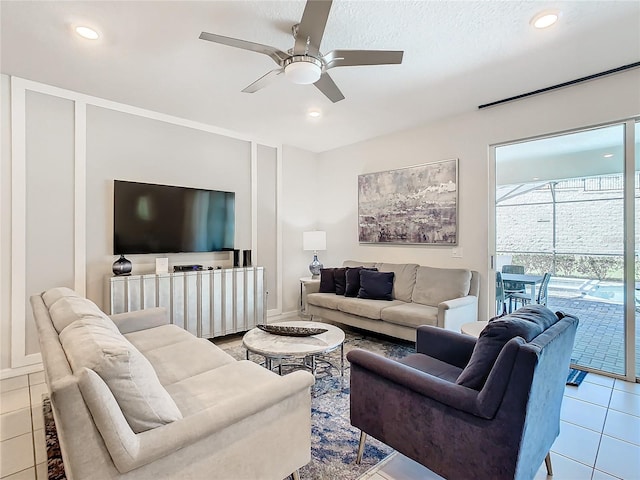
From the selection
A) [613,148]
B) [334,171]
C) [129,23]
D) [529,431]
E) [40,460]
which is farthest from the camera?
[334,171]

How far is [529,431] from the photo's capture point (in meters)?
1.29

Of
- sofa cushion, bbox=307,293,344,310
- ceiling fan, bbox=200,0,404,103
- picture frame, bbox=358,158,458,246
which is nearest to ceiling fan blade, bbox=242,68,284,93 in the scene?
ceiling fan, bbox=200,0,404,103

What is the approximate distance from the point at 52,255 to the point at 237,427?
2986mm

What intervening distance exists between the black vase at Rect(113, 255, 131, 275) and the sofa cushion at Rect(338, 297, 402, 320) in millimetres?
2377

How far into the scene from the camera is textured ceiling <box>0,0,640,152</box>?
6.82 ft

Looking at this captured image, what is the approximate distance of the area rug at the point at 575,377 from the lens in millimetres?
2797

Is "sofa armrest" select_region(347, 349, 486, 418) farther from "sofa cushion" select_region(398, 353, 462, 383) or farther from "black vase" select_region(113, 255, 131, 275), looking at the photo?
"black vase" select_region(113, 255, 131, 275)

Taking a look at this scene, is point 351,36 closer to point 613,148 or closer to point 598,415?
point 613,148

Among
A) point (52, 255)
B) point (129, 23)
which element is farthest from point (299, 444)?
point (52, 255)

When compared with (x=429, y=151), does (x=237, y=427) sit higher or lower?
lower

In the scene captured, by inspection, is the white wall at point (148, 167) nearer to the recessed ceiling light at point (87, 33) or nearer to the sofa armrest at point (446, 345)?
the recessed ceiling light at point (87, 33)

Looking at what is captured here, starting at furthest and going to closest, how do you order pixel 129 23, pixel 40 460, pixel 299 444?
pixel 129 23
pixel 40 460
pixel 299 444

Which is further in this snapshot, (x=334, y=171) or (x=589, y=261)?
(x=334, y=171)

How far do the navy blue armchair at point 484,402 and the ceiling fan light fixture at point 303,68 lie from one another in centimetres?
181
